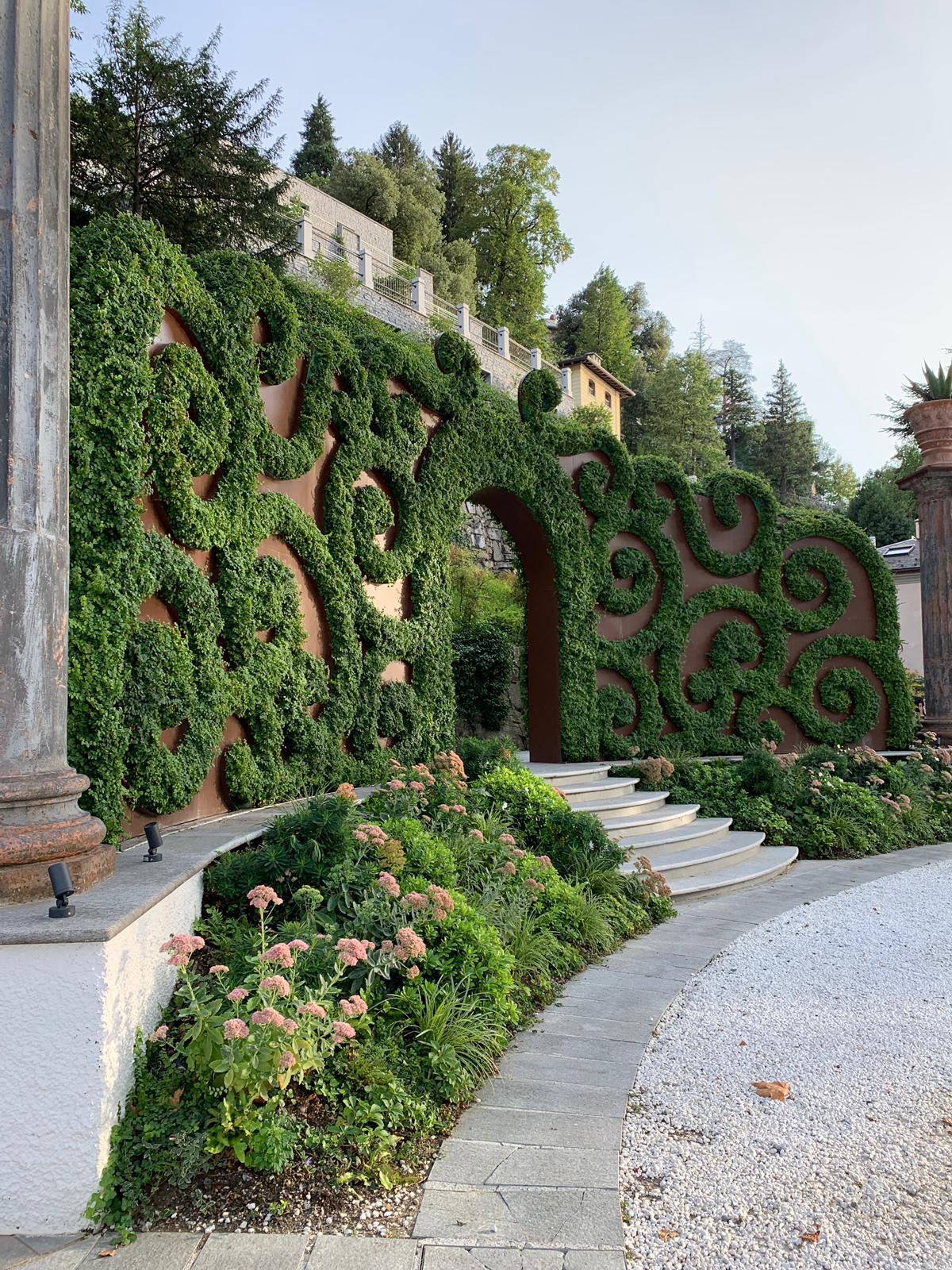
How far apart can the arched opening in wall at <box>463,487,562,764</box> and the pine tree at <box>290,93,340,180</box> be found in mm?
31088

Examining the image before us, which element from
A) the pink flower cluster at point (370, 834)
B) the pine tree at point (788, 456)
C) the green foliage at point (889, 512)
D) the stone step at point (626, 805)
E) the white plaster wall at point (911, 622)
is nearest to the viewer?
the pink flower cluster at point (370, 834)

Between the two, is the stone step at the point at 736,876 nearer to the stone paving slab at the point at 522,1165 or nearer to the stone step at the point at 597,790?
the stone step at the point at 597,790

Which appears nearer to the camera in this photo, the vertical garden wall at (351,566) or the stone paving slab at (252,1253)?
the stone paving slab at (252,1253)

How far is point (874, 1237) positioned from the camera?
2318mm

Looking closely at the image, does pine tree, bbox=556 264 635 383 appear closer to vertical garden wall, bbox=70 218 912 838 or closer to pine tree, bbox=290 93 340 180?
pine tree, bbox=290 93 340 180

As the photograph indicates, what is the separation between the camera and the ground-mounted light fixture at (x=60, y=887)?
2.58 meters

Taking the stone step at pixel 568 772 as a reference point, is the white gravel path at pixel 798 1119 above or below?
below

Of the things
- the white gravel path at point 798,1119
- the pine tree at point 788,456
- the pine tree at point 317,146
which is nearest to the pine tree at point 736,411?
the pine tree at point 788,456

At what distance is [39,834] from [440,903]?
1647 millimetres

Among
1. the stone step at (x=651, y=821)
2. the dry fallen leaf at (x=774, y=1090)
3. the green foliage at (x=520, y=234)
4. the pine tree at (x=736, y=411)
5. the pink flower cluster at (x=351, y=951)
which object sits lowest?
the dry fallen leaf at (x=774, y=1090)

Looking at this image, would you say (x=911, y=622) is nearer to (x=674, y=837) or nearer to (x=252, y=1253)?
(x=674, y=837)

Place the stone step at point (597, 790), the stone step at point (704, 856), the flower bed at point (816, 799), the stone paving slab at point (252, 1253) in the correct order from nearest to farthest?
1. the stone paving slab at point (252, 1253)
2. the stone step at point (704, 856)
3. the stone step at point (597, 790)
4. the flower bed at point (816, 799)

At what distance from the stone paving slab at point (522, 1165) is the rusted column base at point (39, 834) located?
1588mm

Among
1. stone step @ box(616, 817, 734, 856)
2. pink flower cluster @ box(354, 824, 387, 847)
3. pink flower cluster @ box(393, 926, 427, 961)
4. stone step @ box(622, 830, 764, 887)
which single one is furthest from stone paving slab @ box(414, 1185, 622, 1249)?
stone step @ box(616, 817, 734, 856)
